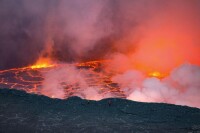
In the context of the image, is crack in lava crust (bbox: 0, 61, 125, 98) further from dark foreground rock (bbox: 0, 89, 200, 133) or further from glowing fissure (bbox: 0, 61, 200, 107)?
dark foreground rock (bbox: 0, 89, 200, 133)

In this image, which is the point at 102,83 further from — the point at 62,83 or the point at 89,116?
the point at 89,116

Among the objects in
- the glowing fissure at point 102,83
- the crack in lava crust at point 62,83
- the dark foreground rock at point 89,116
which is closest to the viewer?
the dark foreground rock at point 89,116

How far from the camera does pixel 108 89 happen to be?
10.9 m

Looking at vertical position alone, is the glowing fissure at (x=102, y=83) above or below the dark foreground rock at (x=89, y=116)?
above

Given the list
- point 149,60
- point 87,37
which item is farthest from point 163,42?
point 87,37

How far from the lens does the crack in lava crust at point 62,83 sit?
35.2 feet

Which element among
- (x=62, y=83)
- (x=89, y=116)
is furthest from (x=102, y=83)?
(x=89, y=116)

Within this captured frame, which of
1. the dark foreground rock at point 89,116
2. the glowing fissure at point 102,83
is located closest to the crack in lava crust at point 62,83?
the glowing fissure at point 102,83

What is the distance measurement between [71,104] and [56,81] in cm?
636

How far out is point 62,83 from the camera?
450 inches

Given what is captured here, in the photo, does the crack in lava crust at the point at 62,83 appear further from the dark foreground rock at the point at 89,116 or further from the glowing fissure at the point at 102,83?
the dark foreground rock at the point at 89,116

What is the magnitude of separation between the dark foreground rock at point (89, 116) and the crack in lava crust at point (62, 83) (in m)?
4.72

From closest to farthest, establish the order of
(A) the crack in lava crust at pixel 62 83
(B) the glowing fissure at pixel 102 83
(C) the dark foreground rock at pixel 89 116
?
(C) the dark foreground rock at pixel 89 116, (B) the glowing fissure at pixel 102 83, (A) the crack in lava crust at pixel 62 83

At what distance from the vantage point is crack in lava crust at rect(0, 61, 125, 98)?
422 inches
